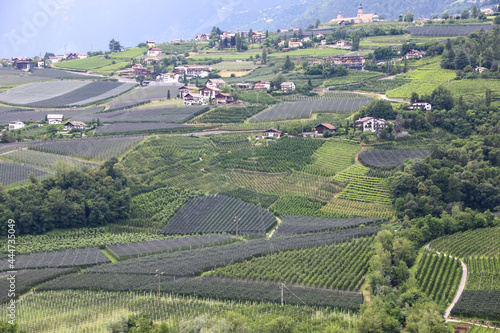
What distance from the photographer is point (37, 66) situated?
12025 centimetres

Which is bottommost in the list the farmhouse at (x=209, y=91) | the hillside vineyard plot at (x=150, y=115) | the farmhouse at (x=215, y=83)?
the hillside vineyard plot at (x=150, y=115)

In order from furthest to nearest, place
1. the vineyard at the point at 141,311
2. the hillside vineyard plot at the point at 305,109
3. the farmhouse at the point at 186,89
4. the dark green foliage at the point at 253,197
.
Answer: the farmhouse at the point at 186,89 → the hillside vineyard plot at the point at 305,109 → the dark green foliage at the point at 253,197 → the vineyard at the point at 141,311

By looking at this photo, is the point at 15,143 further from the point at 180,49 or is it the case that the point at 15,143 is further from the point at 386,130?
the point at 180,49

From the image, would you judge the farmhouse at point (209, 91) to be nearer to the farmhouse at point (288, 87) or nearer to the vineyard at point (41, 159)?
the farmhouse at point (288, 87)

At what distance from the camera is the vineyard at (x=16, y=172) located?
51.9 meters

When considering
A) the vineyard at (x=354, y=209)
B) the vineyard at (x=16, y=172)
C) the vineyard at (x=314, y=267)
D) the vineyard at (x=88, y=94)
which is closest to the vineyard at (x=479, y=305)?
the vineyard at (x=314, y=267)

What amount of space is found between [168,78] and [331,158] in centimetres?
5164

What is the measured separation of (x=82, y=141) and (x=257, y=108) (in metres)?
24.0

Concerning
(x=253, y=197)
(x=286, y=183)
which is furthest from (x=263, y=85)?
(x=253, y=197)

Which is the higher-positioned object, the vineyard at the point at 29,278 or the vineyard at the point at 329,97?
the vineyard at the point at 329,97

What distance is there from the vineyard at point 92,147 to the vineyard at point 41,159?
1087mm

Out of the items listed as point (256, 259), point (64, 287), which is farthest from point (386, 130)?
Answer: point (64, 287)

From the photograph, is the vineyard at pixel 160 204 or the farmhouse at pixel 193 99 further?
the farmhouse at pixel 193 99

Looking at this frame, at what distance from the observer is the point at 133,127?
69.6 meters
